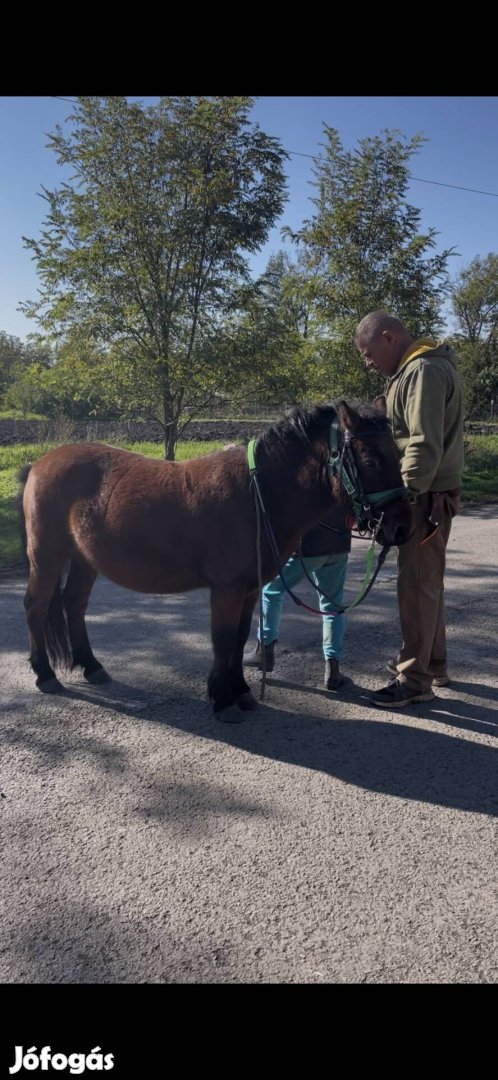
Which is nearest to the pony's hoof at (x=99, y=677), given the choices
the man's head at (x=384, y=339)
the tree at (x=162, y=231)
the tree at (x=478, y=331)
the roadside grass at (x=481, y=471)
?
the man's head at (x=384, y=339)

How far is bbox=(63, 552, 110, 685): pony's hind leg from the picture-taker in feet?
14.6

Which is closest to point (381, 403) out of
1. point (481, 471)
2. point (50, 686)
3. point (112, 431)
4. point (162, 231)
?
point (50, 686)

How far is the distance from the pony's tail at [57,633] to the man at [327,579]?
50.2 inches

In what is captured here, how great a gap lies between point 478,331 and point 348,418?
30095 millimetres

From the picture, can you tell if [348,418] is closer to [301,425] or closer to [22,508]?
[301,425]

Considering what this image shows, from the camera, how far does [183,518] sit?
3.94 m

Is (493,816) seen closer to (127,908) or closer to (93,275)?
(127,908)

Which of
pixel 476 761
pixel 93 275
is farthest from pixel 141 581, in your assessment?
pixel 93 275

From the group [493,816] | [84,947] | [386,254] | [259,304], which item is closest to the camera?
[84,947]

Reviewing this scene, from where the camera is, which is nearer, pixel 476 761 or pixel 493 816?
pixel 493 816

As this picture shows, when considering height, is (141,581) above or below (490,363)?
below

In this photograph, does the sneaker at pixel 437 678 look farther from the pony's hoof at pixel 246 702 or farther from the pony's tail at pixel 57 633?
the pony's tail at pixel 57 633

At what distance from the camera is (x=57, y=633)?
4449 millimetres

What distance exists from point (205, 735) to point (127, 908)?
138cm
